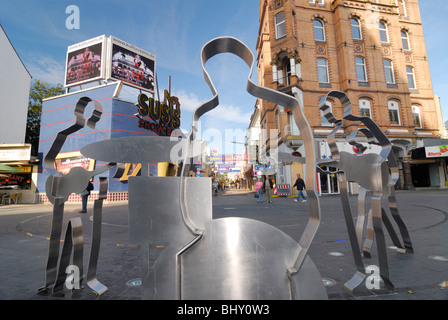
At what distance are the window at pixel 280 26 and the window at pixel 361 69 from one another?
7136mm

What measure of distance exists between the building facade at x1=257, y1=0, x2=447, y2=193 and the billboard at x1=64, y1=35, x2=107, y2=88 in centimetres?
1445

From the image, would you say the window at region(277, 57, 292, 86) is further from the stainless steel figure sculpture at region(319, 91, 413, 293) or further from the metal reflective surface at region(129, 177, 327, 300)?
the metal reflective surface at region(129, 177, 327, 300)

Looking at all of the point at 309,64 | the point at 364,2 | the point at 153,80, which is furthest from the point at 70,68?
the point at 364,2

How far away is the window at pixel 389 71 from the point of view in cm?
2088

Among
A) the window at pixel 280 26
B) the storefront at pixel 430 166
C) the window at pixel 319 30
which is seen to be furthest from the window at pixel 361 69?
the storefront at pixel 430 166

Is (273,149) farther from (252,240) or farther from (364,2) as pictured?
(252,240)

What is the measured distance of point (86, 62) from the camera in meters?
19.0

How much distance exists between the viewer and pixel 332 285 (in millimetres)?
2408

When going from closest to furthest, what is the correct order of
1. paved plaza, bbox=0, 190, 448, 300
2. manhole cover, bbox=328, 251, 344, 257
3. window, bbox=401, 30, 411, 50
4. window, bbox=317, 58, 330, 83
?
1. paved plaza, bbox=0, 190, 448, 300
2. manhole cover, bbox=328, 251, 344, 257
3. window, bbox=317, 58, 330, 83
4. window, bbox=401, 30, 411, 50

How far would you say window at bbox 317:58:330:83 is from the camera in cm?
2021

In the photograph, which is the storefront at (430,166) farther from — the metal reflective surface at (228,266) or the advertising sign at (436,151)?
the metal reflective surface at (228,266)

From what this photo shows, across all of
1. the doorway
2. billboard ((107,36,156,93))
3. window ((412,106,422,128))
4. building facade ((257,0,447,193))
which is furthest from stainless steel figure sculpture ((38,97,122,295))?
window ((412,106,422,128))

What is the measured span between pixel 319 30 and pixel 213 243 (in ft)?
81.1

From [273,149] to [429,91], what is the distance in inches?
630
